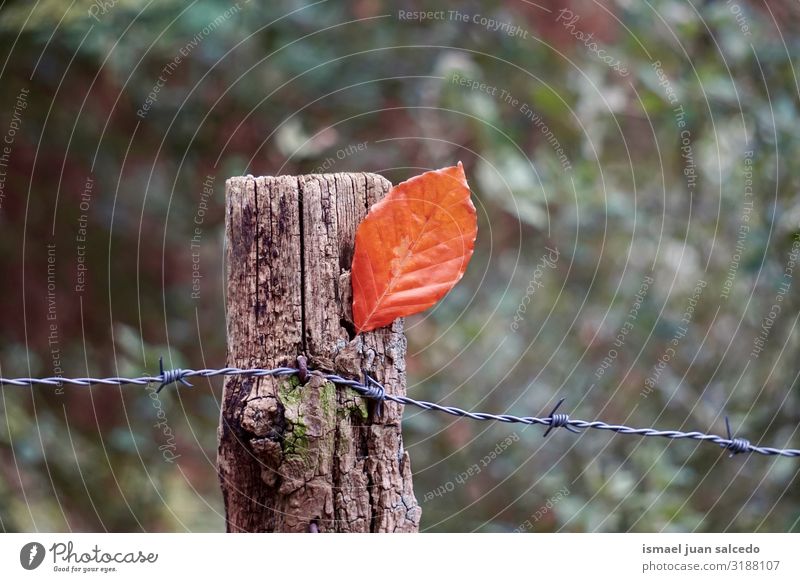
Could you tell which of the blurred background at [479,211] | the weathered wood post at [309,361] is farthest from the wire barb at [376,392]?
the blurred background at [479,211]

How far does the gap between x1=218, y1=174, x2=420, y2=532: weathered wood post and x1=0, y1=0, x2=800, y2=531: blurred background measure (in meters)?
1.29

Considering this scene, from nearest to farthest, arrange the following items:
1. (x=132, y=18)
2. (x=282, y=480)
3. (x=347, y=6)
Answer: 1. (x=282, y=480)
2. (x=132, y=18)
3. (x=347, y=6)

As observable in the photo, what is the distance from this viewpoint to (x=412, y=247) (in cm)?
127

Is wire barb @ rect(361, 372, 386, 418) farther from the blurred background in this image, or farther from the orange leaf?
the blurred background

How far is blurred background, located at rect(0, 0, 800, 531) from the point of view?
262 centimetres

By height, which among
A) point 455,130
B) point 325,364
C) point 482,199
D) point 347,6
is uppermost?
point 347,6

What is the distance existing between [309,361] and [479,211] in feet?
6.78

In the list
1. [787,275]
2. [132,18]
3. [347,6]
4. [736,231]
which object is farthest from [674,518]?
[132,18]

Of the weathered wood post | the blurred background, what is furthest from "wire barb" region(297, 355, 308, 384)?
the blurred background

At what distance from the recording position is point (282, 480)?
1.17m

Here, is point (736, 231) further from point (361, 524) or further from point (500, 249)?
point (361, 524)

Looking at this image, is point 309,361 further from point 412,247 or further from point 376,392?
point 412,247

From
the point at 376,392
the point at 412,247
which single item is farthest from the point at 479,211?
the point at 376,392

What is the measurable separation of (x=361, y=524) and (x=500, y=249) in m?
2.25
